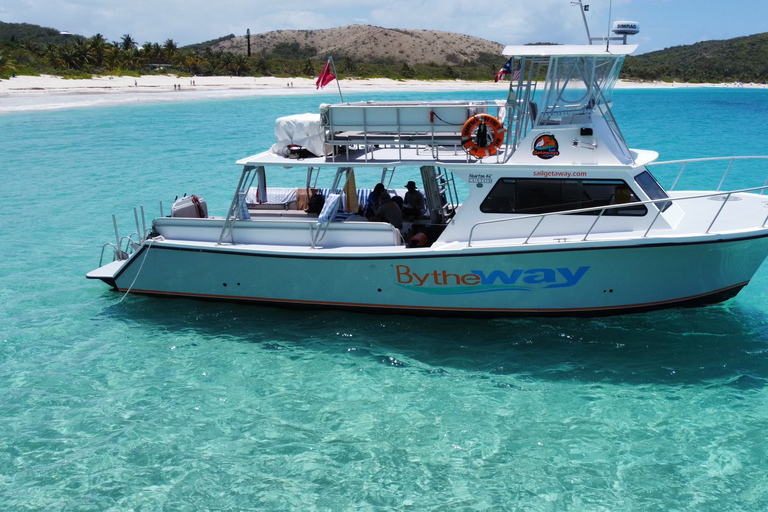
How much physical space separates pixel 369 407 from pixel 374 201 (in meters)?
4.11

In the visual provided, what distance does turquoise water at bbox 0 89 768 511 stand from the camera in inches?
225

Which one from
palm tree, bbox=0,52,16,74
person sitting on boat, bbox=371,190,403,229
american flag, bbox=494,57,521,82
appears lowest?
person sitting on boat, bbox=371,190,403,229

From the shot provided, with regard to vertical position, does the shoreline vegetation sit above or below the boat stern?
above

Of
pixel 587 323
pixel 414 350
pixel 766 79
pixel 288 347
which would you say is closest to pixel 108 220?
pixel 288 347

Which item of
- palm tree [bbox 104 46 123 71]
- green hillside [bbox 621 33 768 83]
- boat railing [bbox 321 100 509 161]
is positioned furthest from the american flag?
green hillside [bbox 621 33 768 83]

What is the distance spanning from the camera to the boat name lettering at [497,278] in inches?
313

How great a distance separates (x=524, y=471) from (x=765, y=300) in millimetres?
6187

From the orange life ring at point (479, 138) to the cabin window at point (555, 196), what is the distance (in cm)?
46

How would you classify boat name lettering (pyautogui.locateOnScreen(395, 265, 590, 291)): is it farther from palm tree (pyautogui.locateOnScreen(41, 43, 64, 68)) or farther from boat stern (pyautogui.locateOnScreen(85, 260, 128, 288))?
palm tree (pyautogui.locateOnScreen(41, 43, 64, 68))

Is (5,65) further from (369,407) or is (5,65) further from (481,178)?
Answer: (369,407)

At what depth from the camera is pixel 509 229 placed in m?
8.27

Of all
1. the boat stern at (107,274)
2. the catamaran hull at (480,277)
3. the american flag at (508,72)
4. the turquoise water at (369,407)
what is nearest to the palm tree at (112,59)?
the turquoise water at (369,407)

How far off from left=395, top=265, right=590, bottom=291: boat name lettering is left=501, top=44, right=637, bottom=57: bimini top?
2786 mm

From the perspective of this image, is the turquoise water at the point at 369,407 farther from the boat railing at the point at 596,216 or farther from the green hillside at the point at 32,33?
the green hillside at the point at 32,33
